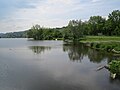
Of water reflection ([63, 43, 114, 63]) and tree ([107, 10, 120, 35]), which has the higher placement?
tree ([107, 10, 120, 35])

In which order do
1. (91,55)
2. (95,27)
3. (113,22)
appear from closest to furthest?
(91,55) → (113,22) → (95,27)

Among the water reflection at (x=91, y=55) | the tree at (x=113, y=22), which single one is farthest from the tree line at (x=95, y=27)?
the water reflection at (x=91, y=55)

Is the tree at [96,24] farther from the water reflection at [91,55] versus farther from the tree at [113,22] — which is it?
the water reflection at [91,55]


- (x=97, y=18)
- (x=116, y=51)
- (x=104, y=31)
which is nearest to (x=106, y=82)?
(x=116, y=51)

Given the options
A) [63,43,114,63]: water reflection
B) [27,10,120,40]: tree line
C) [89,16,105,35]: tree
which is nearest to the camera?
[63,43,114,63]: water reflection

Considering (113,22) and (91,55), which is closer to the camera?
(91,55)

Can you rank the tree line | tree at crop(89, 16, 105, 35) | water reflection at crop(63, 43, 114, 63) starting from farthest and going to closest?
tree at crop(89, 16, 105, 35) < the tree line < water reflection at crop(63, 43, 114, 63)

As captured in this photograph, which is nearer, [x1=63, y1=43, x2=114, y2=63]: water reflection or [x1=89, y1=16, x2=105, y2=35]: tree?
[x1=63, y1=43, x2=114, y2=63]: water reflection

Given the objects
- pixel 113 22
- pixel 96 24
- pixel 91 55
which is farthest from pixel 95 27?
pixel 91 55

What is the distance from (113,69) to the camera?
2372cm

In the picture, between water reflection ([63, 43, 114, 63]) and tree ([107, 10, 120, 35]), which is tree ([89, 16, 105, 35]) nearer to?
tree ([107, 10, 120, 35])

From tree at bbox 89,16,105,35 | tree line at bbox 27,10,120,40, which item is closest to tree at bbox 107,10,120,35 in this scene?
tree line at bbox 27,10,120,40

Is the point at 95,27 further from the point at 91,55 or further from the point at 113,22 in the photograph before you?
the point at 91,55

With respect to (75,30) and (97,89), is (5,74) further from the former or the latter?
(75,30)
